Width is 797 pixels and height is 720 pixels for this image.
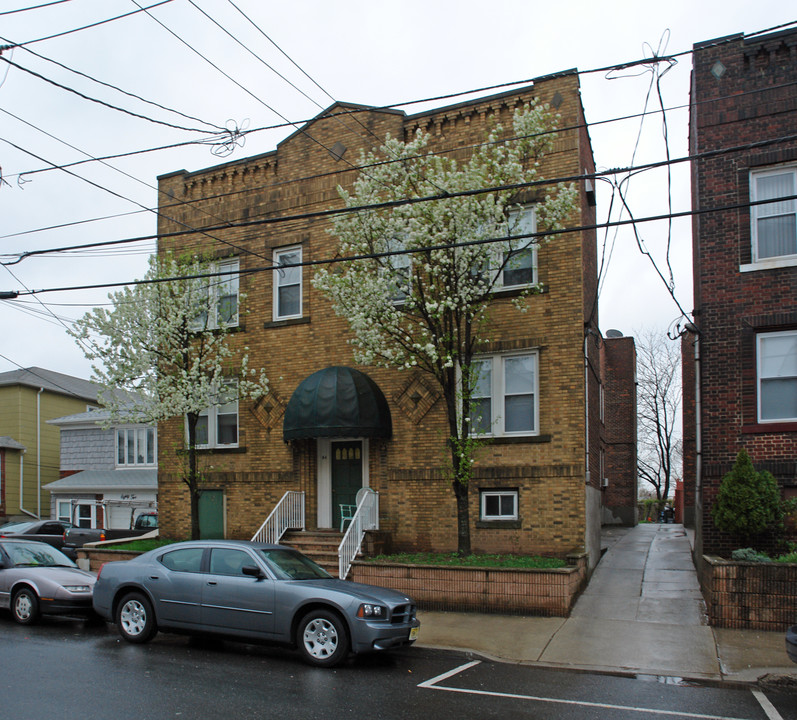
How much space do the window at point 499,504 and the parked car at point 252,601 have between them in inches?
204

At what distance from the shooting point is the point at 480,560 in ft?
45.2

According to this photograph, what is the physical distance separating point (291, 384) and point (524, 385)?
5.32 metres

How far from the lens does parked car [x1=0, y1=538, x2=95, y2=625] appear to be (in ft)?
38.4

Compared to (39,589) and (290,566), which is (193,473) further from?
(290,566)

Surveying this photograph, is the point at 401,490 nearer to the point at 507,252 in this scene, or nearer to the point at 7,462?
the point at 507,252

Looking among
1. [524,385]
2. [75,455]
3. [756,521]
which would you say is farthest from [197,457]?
[75,455]

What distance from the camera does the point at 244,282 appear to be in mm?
18547

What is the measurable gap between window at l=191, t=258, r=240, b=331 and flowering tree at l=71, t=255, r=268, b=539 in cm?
4

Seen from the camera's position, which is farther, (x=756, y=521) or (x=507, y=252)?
(x=507, y=252)

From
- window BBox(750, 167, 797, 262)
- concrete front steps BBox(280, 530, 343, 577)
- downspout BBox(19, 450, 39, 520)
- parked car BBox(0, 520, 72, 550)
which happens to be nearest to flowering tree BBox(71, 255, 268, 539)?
concrete front steps BBox(280, 530, 343, 577)

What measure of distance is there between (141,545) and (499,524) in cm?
868

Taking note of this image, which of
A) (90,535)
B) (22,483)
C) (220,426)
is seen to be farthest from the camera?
(22,483)

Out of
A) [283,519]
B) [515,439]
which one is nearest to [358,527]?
[283,519]

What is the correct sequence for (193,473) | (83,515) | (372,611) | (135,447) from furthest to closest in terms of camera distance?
(83,515), (135,447), (193,473), (372,611)
